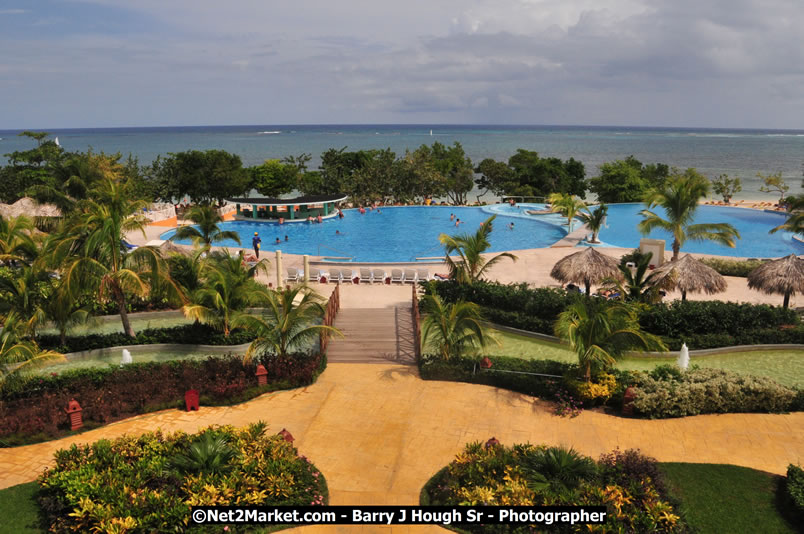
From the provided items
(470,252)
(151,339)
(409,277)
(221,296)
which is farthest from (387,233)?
(151,339)

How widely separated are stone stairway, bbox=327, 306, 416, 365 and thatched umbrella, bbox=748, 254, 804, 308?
12.3 metres

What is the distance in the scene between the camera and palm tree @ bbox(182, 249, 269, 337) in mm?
16156

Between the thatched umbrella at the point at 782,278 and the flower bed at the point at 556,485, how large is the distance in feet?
38.7

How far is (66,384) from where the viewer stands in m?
13.4

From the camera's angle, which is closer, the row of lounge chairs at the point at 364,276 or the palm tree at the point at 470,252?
the palm tree at the point at 470,252

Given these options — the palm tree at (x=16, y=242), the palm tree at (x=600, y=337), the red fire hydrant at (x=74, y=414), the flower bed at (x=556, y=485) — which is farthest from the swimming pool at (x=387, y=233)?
the flower bed at (x=556, y=485)

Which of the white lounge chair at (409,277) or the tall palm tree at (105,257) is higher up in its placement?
the tall palm tree at (105,257)

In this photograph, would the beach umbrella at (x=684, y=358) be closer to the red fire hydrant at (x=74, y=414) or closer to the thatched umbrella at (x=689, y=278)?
the thatched umbrella at (x=689, y=278)

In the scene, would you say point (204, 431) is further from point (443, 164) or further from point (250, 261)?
point (443, 164)

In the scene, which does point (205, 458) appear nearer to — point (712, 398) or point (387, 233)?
point (712, 398)

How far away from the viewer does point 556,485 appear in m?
9.14

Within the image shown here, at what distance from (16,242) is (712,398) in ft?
73.6

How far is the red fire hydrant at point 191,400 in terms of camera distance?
43.0 ft

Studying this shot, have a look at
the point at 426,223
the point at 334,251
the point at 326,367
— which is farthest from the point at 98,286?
the point at 426,223
